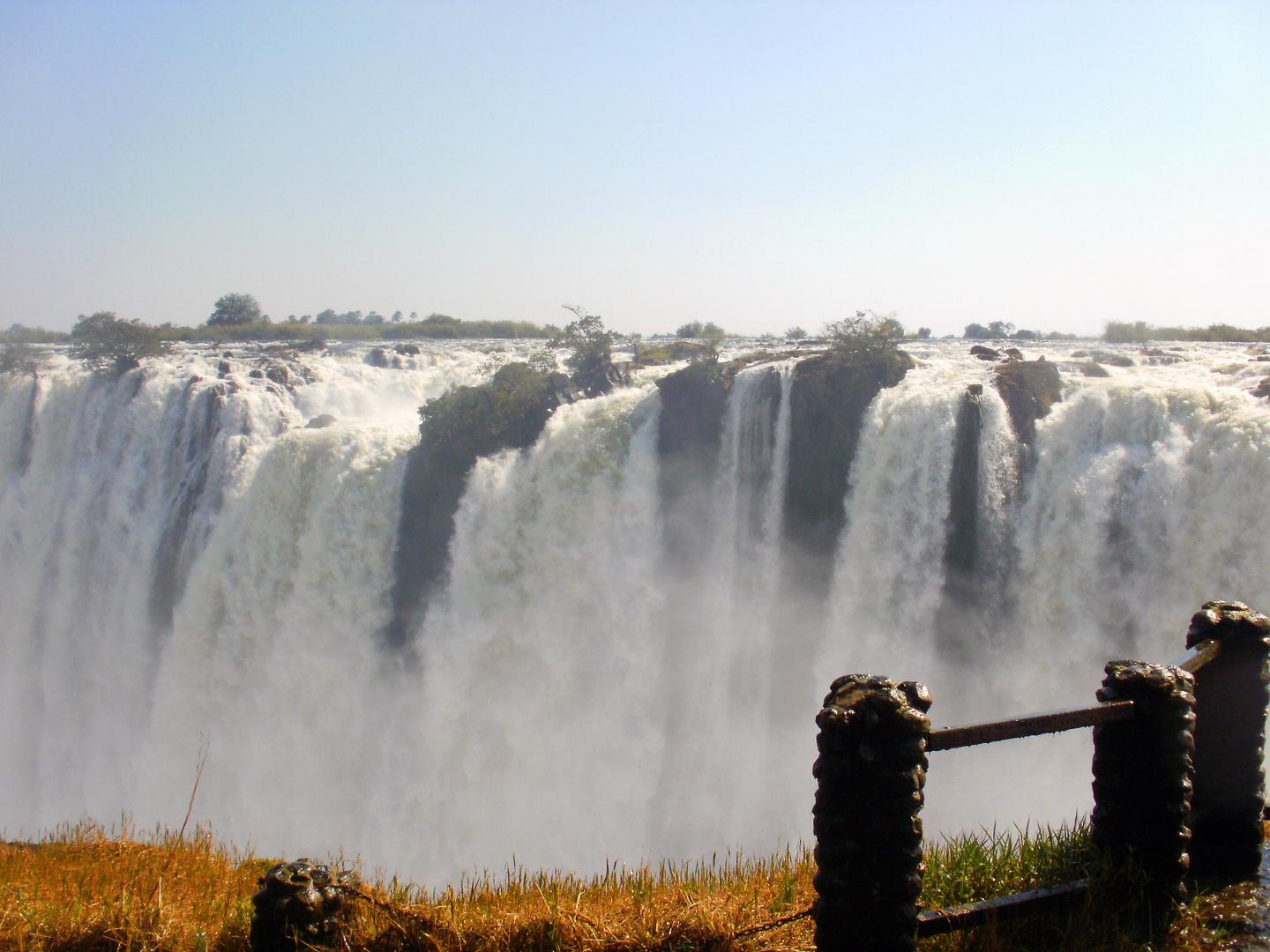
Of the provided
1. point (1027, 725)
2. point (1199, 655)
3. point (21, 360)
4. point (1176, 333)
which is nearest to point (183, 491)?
point (21, 360)

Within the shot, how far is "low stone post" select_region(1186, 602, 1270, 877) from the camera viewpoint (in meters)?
3.68

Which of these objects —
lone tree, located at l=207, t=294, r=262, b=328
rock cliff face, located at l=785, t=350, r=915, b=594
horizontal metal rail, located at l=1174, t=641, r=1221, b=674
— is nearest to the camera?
horizontal metal rail, located at l=1174, t=641, r=1221, b=674

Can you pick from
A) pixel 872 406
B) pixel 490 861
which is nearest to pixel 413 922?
pixel 490 861

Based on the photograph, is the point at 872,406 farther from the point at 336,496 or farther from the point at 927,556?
the point at 336,496

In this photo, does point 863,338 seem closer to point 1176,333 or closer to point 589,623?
point 589,623

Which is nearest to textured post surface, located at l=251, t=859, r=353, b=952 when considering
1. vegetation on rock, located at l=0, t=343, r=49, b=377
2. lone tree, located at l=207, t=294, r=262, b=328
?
vegetation on rock, located at l=0, t=343, r=49, b=377

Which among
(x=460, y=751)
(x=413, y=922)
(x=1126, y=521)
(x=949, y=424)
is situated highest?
(x=949, y=424)

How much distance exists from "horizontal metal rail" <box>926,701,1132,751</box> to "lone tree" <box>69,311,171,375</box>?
1029 inches

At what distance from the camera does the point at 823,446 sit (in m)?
16.2

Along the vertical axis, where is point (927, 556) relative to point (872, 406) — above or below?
below

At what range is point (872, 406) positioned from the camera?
15.5 metres

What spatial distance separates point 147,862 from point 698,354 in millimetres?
15386

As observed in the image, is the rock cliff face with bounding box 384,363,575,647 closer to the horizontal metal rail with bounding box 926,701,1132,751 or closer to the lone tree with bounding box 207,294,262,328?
the horizontal metal rail with bounding box 926,701,1132,751

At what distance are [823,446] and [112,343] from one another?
21.5 m
